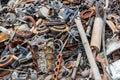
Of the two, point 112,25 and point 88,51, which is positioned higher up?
point 112,25

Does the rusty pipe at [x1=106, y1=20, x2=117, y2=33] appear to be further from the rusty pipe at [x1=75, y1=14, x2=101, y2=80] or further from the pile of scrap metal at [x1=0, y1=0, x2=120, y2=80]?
the rusty pipe at [x1=75, y1=14, x2=101, y2=80]

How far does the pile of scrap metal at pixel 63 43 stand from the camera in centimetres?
568

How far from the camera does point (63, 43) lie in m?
6.25

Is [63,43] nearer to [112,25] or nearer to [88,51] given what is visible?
[88,51]

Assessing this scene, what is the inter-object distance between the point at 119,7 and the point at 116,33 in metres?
1.38

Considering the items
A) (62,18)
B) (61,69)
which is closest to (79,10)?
(62,18)

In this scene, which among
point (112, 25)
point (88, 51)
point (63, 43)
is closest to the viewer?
point (88, 51)

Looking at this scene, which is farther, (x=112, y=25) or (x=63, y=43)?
(x=112, y=25)

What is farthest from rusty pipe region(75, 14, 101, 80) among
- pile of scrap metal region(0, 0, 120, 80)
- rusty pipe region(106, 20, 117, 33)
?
rusty pipe region(106, 20, 117, 33)

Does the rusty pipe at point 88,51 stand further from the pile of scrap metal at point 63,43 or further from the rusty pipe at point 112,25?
the rusty pipe at point 112,25

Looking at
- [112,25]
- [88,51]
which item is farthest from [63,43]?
[112,25]

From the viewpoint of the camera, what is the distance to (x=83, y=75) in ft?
18.4

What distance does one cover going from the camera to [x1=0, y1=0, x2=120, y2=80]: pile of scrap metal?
5.68 metres

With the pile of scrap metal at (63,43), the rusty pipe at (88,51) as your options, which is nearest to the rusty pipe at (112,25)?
the pile of scrap metal at (63,43)
